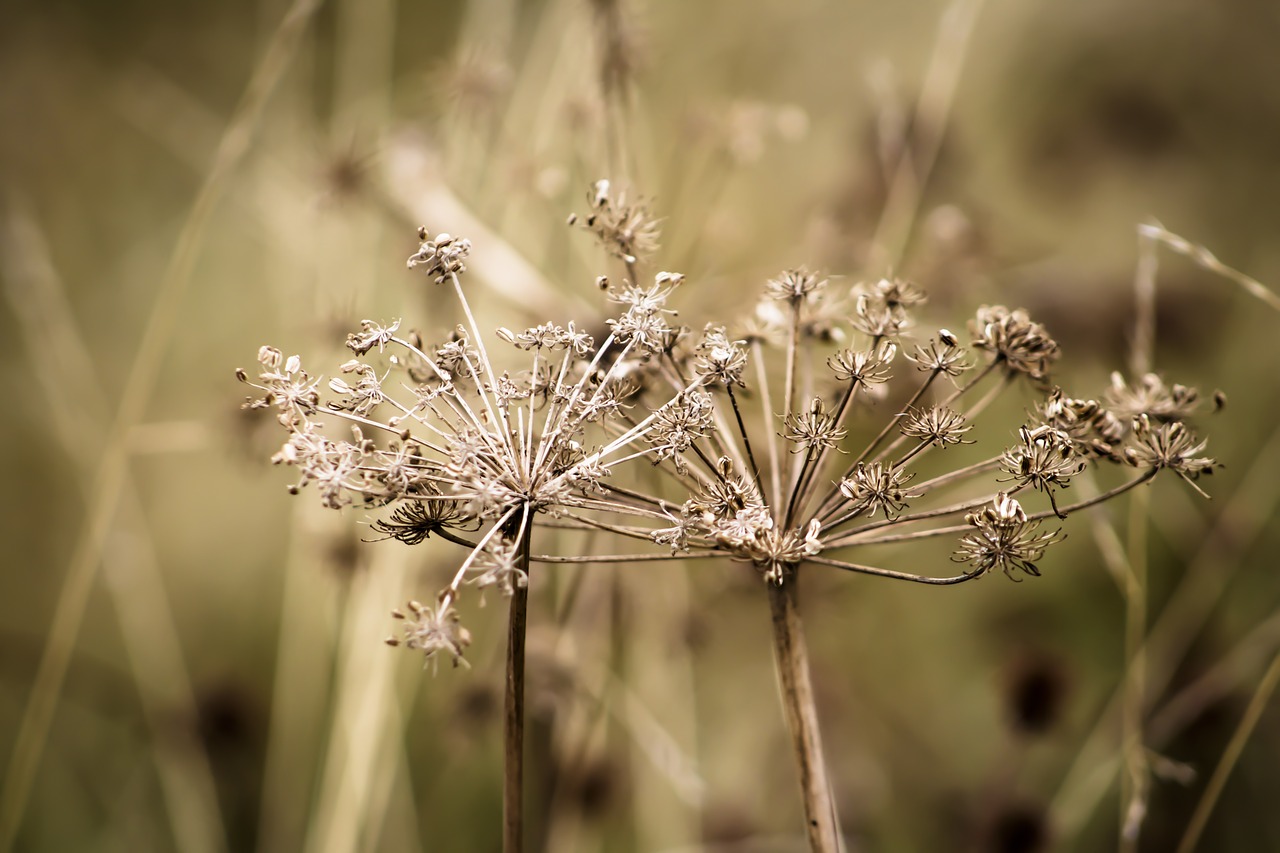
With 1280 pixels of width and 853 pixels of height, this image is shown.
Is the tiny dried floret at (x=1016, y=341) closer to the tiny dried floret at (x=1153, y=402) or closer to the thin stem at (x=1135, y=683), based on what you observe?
the tiny dried floret at (x=1153, y=402)

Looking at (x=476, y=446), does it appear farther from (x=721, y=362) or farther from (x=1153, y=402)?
(x=1153, y=402)

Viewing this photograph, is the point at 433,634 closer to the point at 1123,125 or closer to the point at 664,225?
the point at 664,225

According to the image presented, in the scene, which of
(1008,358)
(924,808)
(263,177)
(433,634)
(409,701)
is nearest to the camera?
(433,634)

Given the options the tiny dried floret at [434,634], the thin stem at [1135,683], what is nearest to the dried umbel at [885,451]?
the tiny dried floret at [434,634]

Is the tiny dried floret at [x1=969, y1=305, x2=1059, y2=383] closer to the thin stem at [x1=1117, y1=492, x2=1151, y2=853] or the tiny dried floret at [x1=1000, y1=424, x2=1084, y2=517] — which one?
the tiny dried floret at [x1=1000, y1=424, x2=1084, y2=517]

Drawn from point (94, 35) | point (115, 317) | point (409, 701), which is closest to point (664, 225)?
point (409, 701)

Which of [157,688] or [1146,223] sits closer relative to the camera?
[1146,223]

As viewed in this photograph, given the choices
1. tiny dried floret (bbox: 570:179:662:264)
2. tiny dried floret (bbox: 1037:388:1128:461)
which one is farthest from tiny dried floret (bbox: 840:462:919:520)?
tiny dried floret (bbox: 570:179:662:264)
